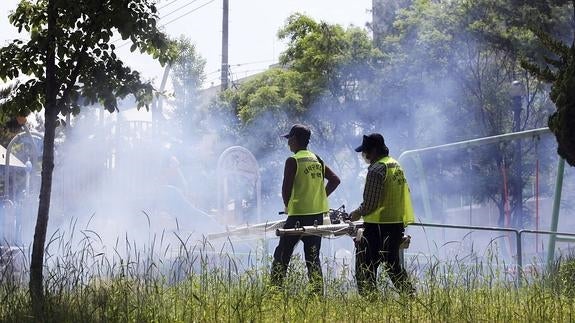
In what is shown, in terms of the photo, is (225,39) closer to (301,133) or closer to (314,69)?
(314,69)

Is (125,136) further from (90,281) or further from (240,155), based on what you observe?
(90,281)

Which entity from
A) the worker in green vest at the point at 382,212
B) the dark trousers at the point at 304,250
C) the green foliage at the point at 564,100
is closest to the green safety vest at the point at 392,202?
the worker in green vest at the point at 382,212

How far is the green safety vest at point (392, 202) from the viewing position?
791cm

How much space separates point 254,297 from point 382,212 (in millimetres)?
1915

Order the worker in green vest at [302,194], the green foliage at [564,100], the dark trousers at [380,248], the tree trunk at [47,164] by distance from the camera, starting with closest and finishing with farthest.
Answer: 1. the tree trunk at [47,164]
2. the green foliage at [564,100]
3. the dark trousers at [380,248]
4. the worker in green vest at [302,194]

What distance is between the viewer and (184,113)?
38.9 meters

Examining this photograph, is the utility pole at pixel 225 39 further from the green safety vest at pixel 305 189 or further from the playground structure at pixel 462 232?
the green safety vest at pixel 305 189

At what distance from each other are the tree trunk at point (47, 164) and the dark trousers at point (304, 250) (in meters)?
1.85

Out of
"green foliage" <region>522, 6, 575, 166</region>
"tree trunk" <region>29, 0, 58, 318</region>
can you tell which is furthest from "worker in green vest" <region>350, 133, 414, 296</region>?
"tree trunk" <region>29, 0, 58, 318</region>

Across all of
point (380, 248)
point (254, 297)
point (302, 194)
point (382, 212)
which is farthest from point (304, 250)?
point (254, 297)

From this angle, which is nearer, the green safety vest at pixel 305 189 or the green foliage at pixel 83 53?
the green foliage at pixel 83 53

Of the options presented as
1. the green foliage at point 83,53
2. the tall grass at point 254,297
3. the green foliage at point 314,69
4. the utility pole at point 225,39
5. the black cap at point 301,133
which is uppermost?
the utility pole at point 225,39

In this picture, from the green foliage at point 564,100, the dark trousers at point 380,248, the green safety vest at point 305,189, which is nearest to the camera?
the green foliage at point 564,100

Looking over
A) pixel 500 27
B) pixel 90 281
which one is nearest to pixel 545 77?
pixel 90 281
